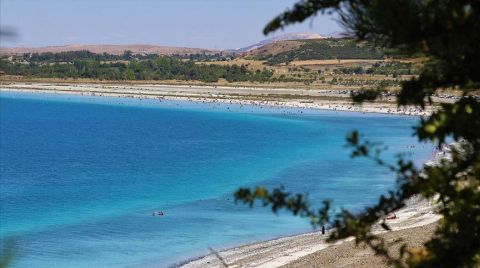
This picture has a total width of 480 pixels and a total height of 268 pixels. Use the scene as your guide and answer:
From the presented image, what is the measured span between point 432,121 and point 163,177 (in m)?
40.6

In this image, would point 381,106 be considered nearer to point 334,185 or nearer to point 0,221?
point 334,185

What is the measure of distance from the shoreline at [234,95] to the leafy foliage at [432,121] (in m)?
83.9

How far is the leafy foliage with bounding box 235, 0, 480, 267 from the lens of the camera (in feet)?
17.5

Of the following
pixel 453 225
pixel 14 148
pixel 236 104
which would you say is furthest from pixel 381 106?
pixel 453 225

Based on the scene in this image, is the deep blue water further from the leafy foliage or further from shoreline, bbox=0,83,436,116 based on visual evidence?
shoreline, bbox=0,83,436,116

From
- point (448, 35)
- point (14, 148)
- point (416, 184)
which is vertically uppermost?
point (448, 35)

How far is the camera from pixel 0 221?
31.6 meters

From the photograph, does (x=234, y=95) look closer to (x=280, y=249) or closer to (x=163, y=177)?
(x=163, y=177)

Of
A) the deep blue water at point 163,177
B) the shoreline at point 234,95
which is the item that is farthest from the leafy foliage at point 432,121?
the shoreline at point 234,95

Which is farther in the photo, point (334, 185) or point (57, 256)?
point (334, 185)

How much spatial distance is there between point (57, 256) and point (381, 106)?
78.6 metres

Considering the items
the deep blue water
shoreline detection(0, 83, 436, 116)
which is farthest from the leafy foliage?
shoreline detection(0, 83, 436, 116)

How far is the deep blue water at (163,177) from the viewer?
27.7m

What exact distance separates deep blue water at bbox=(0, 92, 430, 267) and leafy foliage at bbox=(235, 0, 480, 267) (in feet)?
2.02
